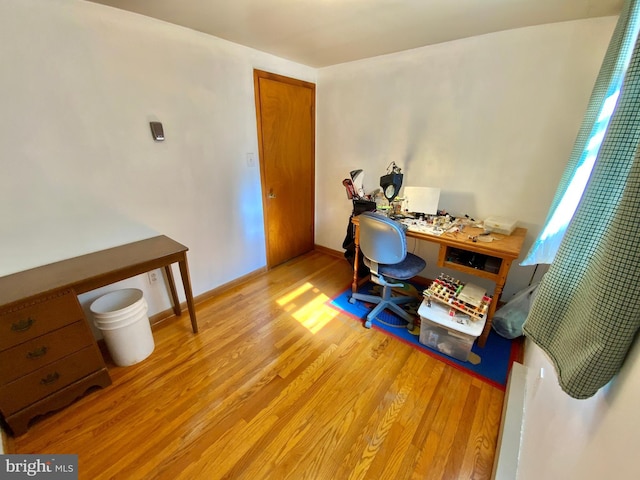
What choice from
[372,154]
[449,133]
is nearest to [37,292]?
[372,154]

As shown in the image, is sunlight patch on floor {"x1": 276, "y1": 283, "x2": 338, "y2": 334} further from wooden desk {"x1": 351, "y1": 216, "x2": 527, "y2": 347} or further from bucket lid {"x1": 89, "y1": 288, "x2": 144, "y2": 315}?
bucket lid {"x1": 89, "y1": 288, "x2": 144, "y2": 315}

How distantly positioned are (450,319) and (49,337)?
2361 millimetres

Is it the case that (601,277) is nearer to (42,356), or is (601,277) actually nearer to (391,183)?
(391,183)

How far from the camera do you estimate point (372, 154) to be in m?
2.77

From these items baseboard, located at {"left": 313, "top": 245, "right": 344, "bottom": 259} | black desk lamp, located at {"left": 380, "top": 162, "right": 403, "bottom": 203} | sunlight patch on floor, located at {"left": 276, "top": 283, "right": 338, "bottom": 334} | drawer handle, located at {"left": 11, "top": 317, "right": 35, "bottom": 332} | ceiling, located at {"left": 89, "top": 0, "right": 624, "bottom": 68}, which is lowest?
sunlight patch on floor, located at {"left": 276, "top": 283, "right": 338, "bottom": 334}

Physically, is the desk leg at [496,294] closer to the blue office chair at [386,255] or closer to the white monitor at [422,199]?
the blue office chair at [386,255]

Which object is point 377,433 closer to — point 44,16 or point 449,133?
point 449,133

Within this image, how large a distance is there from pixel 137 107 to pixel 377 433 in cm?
253

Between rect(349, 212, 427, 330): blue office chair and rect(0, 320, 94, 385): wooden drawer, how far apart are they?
1.85 m

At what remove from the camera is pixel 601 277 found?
0.53 m

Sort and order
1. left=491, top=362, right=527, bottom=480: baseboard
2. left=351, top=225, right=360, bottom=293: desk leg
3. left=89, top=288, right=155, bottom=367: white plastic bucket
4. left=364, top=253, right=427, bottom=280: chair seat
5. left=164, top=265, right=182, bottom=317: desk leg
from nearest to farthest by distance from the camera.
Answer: left=491, top=362, right=527, bottom=480: baseboard
left=89, top=288, right=155, bottom=367: white plastic bucket
left=364, top=253, right=427, bottom=280: chair seat
left=164, top=265, right=182, bottom=317: desk leg
left=351, top=225, right=360, bottom=293: desk leg

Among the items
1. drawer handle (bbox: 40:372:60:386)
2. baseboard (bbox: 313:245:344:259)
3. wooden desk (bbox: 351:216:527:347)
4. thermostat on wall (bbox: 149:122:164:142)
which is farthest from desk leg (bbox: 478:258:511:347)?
drawer handle (bbox: 40:372:60:386)

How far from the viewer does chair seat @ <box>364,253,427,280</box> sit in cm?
197

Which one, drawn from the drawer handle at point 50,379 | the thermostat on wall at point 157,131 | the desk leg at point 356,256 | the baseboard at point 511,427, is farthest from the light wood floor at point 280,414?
the thermostat on wall at point 157,131
